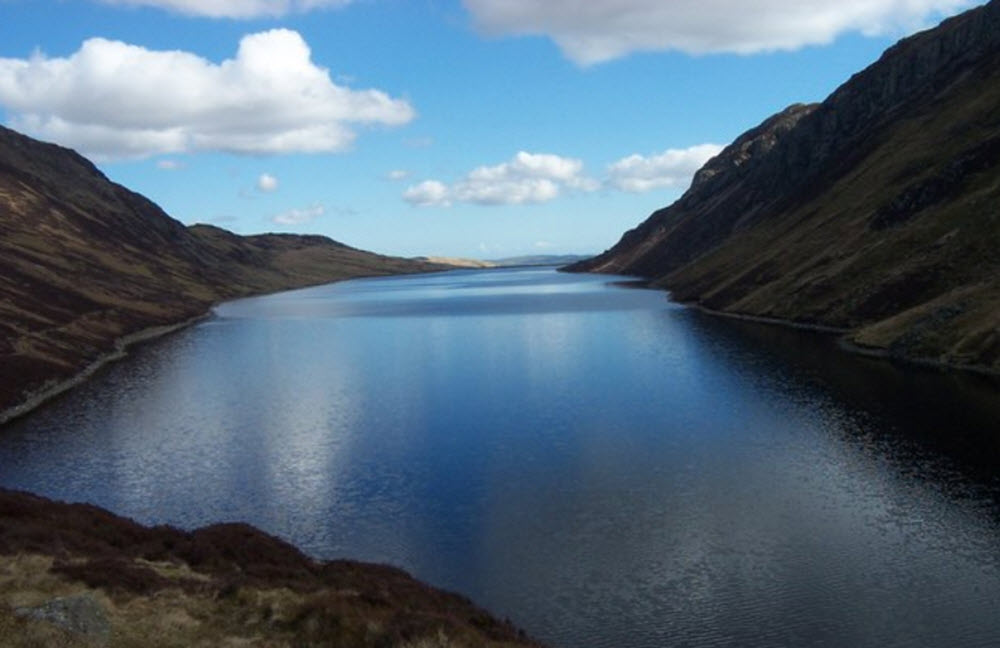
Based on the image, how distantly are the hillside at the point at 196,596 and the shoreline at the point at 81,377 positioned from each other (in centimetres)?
5875

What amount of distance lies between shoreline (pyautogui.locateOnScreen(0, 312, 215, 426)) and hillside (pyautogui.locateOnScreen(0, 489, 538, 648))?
5875 cm

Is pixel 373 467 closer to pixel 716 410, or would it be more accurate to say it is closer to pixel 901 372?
pixel 716 410

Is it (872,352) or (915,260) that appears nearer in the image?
(872,352)

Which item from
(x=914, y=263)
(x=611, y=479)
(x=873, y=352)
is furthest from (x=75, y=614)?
(x=914, y=263)

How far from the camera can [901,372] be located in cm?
9900

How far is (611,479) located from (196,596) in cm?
3585

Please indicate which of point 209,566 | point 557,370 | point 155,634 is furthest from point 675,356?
point 155,634

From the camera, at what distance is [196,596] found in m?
32.0

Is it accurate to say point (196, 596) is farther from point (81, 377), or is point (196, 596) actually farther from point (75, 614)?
point (81, 377)

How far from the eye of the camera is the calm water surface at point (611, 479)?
40312mm

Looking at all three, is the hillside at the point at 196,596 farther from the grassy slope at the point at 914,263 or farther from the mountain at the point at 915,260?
the mountain at the point at 915,260

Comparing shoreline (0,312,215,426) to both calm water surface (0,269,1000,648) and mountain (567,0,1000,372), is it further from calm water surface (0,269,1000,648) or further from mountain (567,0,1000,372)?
mountain (567,0,1000,372)

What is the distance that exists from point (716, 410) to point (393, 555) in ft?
162

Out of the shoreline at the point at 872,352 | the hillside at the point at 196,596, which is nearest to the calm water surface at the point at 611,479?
the shoreline at the point at 872,352
